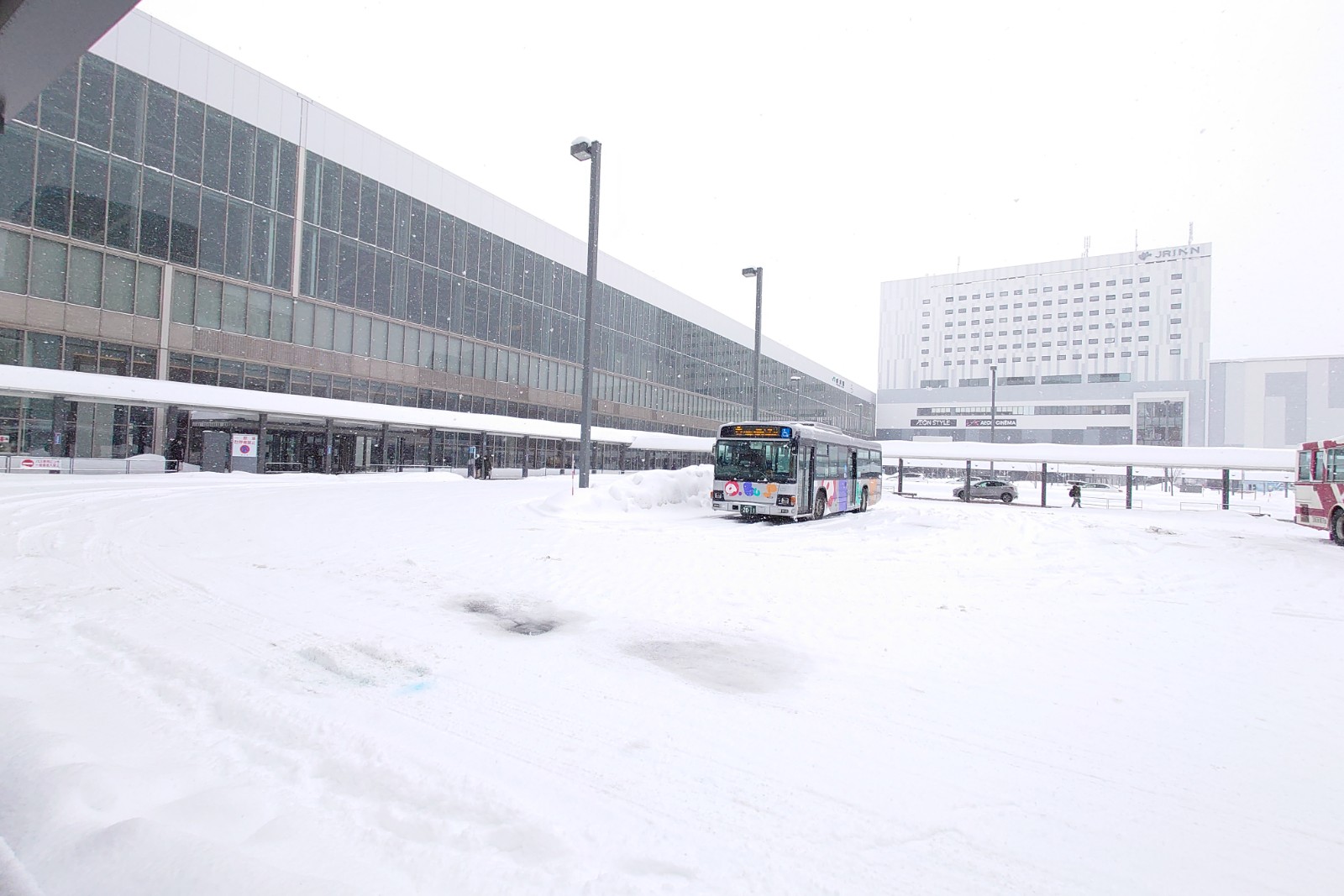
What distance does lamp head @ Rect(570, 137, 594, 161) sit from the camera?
1842 centimetres

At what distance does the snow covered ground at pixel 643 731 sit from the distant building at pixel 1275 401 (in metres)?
126

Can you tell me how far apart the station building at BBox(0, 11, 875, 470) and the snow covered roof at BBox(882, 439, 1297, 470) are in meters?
25.6

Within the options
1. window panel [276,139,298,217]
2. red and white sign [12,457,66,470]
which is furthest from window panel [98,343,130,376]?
window panel [276,139,298,217]

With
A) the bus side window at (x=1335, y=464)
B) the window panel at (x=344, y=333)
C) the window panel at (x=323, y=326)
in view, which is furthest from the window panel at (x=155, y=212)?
the bus side window at (x=1335, y=464)

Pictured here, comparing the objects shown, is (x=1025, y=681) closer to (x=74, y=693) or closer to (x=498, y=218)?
(x=74, y=693)

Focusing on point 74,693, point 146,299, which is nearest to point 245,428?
point 146,299

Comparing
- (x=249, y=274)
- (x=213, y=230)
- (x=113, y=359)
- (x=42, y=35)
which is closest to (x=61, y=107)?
(x=213, y=230)

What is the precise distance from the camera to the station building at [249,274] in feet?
86.4

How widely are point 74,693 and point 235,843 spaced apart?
94.7 inches

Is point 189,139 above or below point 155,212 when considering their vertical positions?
above

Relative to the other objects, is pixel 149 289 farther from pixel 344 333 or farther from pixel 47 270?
pixel 344 333

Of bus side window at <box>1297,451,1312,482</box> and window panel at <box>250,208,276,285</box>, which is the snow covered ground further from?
window panel at <box>250,208,276,285</box>

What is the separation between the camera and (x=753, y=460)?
18781 mm

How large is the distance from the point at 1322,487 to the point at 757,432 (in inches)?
629
